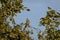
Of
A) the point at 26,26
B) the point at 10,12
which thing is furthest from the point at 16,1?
the point at 26,26

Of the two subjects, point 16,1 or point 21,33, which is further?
point 16,1

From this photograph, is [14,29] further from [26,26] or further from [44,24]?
[44,24]

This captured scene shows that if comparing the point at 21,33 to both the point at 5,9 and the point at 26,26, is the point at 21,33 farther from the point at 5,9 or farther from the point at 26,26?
the point at 5,9

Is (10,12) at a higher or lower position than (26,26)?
higher

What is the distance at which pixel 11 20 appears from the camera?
7.18 m

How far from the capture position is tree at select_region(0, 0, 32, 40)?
6.79m

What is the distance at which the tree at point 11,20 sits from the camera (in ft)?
22.3

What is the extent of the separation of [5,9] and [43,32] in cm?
173

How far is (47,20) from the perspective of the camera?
715 cm

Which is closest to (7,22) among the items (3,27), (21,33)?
(3,27)

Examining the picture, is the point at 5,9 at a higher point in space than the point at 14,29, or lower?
higher

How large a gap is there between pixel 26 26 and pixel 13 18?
24.6 inches

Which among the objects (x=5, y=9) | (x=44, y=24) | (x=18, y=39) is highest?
(x=5, y=9)

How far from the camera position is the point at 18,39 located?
683 centimetres
